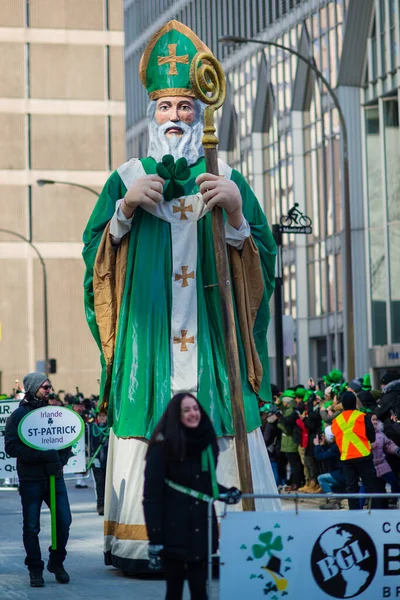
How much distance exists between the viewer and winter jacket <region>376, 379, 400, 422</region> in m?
16.6

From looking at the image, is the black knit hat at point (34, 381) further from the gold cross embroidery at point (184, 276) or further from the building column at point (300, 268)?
the building column at point (300, 268)

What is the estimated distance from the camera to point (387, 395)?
55.3 feet

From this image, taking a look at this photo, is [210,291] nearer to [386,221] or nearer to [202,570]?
[202,570]

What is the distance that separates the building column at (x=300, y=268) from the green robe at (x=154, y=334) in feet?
121

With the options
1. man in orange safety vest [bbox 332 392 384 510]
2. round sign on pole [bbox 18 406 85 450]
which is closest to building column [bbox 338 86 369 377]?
man in orange safety vest [bbox 332 392 384 510]

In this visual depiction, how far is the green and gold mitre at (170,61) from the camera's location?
10906 mm

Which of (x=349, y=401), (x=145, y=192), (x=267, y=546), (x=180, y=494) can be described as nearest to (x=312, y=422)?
(x=349, y=401)

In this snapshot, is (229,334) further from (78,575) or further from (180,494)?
(78,575)

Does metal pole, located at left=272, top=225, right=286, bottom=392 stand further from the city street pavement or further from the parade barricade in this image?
the parade barricade

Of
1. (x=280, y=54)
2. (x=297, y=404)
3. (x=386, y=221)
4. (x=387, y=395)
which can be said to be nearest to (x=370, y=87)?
(x=386, y=221)

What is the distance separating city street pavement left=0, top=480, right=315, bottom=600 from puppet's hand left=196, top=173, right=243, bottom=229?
2778 mm

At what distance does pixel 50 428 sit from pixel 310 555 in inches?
147

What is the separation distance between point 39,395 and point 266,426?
33.9 ft

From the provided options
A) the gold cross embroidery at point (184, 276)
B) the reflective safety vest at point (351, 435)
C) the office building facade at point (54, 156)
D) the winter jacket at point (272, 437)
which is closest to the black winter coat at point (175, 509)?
the gold cross embroidery at point (184, 276)
